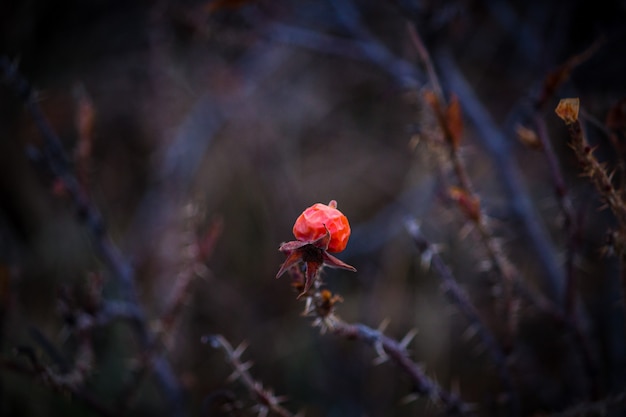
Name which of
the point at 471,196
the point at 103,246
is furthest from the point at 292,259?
the point at 103,246

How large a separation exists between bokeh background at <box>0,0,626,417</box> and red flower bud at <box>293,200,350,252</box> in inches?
24.3

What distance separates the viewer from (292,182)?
9.23 feet

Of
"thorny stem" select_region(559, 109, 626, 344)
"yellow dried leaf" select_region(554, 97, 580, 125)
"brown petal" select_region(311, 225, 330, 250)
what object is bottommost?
"brown petal" select_region(311, 225, 330, 250)

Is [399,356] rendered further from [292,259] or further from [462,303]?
[292,259]

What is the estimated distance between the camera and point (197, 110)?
2686mm

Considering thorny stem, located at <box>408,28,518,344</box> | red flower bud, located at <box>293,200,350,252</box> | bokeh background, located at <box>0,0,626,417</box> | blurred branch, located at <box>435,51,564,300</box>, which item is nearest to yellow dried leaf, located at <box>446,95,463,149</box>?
thorny stem, located at <box>408,28,518,344</box>

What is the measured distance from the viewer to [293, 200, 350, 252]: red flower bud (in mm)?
707

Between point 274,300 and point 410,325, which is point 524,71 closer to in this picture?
point 410,325

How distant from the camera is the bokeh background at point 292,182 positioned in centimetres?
164

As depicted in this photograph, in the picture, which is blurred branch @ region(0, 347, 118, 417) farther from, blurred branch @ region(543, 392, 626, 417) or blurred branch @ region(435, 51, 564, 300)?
blurred branch @ region(435, 51, 564, 300)

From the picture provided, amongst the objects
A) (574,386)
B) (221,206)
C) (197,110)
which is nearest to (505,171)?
(574,386)

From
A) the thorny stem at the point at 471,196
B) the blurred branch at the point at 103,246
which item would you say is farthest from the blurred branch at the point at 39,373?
the thorny stem at the point at 471,196

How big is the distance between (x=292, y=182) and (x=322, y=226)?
2123 mm

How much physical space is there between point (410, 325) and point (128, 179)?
2194mm
